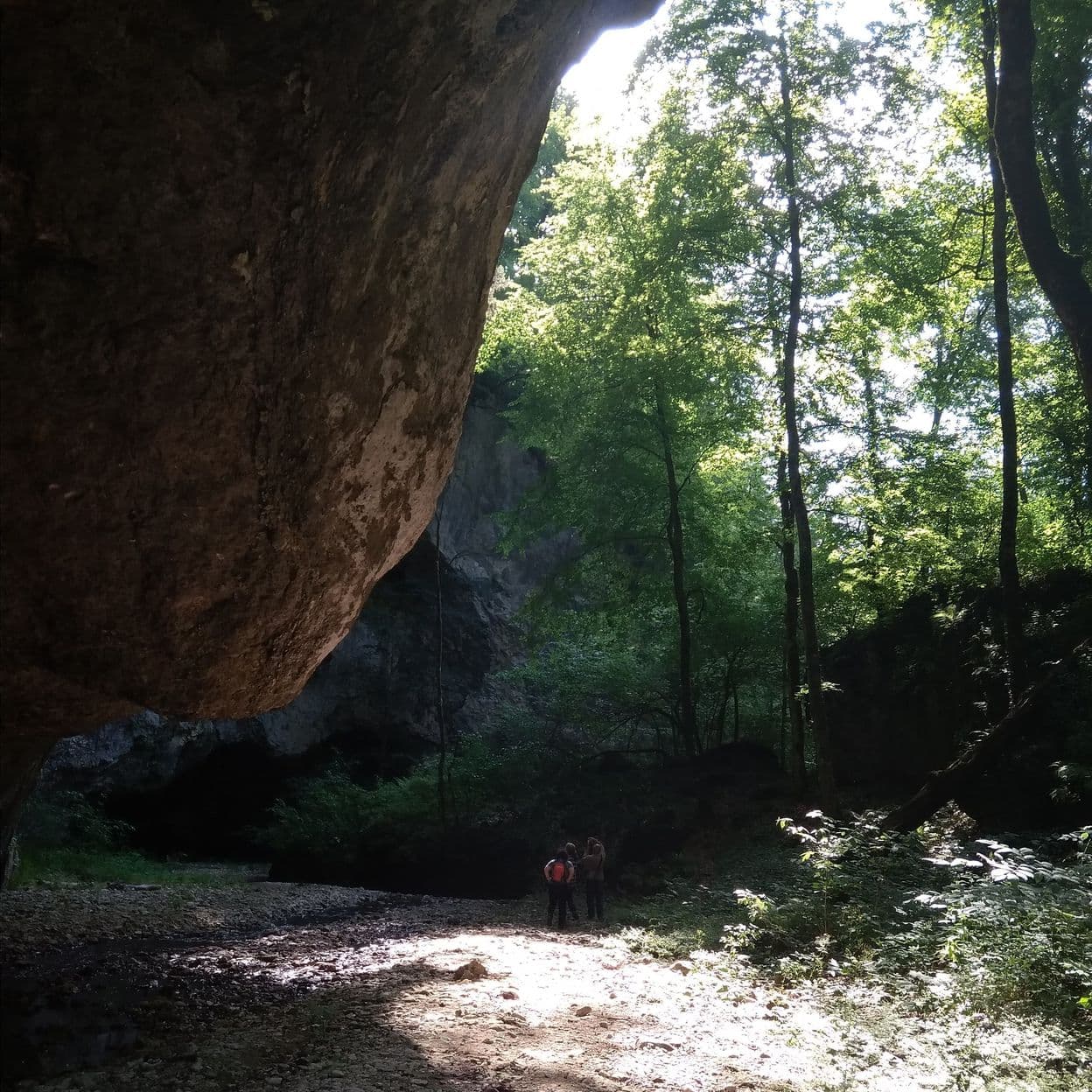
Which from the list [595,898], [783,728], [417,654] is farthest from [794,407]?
[417,654]

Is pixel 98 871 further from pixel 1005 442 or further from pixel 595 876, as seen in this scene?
pixel 1005 442

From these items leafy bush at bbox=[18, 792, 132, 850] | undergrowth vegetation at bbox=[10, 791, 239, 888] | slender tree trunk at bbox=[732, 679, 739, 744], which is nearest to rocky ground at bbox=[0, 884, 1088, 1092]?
undergrowth vegetation at bbox=[10, 791, 239, 888]

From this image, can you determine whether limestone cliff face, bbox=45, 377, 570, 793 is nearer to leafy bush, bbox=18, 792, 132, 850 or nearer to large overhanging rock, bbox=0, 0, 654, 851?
leafy bush, bbox=18, 792, 132, 850

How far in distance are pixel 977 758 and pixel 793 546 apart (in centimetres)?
498

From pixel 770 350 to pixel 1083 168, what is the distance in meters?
6.44

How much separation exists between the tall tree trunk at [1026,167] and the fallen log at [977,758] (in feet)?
11.3

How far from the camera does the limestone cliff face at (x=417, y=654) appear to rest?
20.1m

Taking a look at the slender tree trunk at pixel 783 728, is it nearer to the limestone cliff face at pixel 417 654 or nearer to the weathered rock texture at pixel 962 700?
the weathered rock texture at pixel 962 700

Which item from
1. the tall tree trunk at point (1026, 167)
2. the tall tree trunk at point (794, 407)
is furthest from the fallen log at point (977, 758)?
the tall tree trunk at point (1026, 167)

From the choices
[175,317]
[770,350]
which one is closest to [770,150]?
[770,350]

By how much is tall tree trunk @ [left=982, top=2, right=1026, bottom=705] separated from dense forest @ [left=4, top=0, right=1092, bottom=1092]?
6 centimetres

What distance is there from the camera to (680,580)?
16.3m

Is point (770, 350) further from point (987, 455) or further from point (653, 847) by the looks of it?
point (653, 847)

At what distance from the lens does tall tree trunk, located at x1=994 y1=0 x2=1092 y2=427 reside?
1036cm
